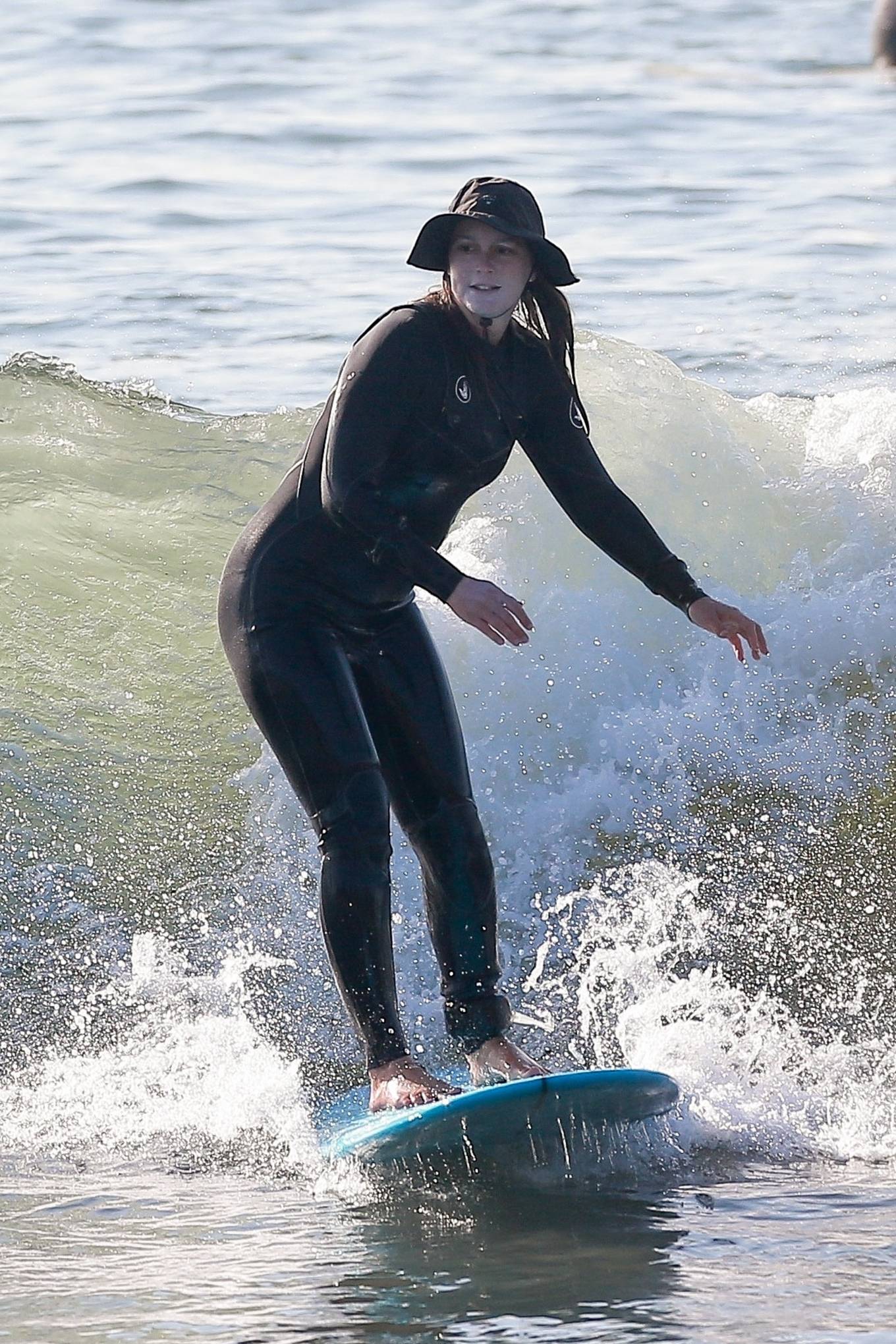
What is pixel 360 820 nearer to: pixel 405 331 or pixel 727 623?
pixel 727 623

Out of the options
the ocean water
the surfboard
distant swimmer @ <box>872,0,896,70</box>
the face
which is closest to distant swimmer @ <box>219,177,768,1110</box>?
the face

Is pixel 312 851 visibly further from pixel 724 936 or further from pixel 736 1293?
pixel 736 1293

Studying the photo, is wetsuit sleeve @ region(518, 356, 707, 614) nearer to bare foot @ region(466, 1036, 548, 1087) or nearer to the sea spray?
bare foot @ region(466, 1036, 548, 1087)

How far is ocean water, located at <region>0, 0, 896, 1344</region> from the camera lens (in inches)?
149

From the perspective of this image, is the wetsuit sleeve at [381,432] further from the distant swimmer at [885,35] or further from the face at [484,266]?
the distant swimmer at [885,35]

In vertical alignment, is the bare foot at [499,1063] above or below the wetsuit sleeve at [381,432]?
below

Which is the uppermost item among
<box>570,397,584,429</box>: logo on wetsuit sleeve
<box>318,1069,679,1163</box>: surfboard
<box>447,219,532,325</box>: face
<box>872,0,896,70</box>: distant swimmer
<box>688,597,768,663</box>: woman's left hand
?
<box>872,0,896,70</box>: distant swimmer

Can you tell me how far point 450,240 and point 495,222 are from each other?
0.48 ft

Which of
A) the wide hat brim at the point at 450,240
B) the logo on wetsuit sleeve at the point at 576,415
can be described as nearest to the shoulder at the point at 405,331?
the wide hat brim at the point at 450,240

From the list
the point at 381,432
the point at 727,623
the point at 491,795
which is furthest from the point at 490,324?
the point at 491,795

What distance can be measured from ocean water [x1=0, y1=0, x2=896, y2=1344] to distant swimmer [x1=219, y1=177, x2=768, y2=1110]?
51 centimetres

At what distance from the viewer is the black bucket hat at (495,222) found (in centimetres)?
410

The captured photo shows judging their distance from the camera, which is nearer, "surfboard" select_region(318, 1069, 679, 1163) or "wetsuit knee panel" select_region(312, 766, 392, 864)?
"surfboard" select_region(318, 1069, 679, 1163)

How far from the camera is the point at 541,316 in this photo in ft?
14.2
